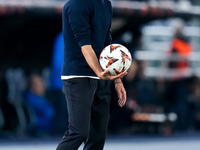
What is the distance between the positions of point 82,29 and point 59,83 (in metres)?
4.18

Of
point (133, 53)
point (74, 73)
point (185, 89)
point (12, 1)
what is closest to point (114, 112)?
point (133, 53)

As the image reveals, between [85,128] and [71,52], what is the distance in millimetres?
670

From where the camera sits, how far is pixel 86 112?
4430 millimetres

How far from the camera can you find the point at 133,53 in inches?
355

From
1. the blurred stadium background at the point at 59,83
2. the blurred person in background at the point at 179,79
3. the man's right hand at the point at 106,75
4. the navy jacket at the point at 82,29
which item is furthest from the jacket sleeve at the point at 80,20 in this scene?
the blurred person in background at the point at 179,79

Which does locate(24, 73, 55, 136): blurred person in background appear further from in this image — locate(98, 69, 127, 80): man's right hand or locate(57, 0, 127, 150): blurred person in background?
locate(98, 69, 127, 80): man's right hand

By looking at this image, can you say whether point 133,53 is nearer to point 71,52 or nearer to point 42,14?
point 42,14

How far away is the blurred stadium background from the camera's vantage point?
868 centimetres

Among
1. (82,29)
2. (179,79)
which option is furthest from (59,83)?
(82,29)

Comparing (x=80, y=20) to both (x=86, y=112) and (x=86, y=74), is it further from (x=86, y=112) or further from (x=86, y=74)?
(x=86, y=112)

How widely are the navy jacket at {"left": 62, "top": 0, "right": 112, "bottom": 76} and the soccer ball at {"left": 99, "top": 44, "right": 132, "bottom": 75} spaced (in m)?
0.17

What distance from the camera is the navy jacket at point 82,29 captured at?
14.2ft

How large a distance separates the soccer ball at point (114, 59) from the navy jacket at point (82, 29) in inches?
6.6

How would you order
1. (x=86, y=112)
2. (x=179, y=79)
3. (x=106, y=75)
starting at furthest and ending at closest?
(x=179, y=79) → (x=86, y=112) → (x=106, y=75)
